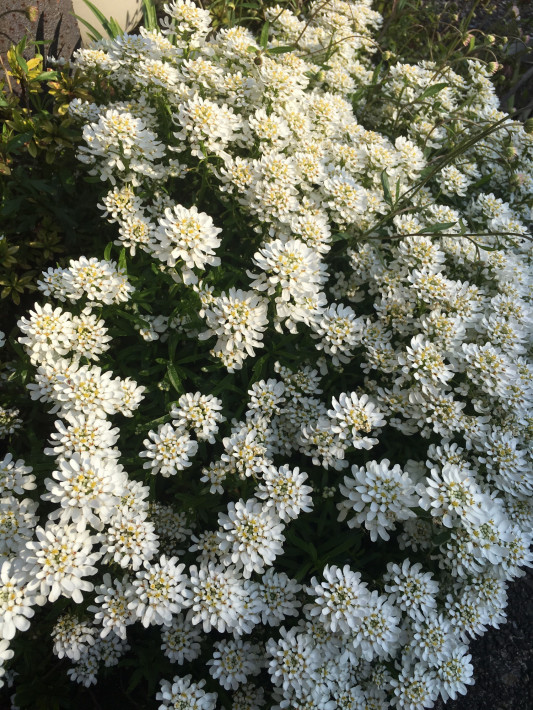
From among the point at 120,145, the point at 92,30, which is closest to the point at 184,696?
the point at 120,145

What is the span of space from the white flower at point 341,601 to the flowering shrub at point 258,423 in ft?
0.05

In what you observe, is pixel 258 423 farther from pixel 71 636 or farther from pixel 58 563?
pixel 71 636

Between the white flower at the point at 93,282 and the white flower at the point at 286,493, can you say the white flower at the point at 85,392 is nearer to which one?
the white flower at the point at 93,282

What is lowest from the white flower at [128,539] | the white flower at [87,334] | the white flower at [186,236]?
the white flower at [128,539]

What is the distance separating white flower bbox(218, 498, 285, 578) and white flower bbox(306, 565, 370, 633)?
0.25m

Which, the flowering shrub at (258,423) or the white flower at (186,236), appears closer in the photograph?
the flowering shrub at (258,423)

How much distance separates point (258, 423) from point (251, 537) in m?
0.57

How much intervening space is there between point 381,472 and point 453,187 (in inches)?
95.2

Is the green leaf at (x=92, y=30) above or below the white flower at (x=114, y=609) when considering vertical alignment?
above

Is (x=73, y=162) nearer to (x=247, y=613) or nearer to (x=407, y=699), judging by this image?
(x=247, y=613)

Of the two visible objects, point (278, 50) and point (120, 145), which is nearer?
point (120, 145)

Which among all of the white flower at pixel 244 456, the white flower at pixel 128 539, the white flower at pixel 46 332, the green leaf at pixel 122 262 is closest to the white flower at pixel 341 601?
the white flower at pixel 244 456

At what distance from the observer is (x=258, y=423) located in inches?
107

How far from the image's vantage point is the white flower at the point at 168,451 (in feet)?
8.25
